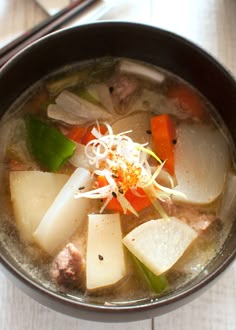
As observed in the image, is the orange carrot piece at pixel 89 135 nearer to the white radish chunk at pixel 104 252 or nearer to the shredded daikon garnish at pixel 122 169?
the shredded daikon garnish at pixel 122 169

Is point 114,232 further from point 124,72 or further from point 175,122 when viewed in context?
point 124,72

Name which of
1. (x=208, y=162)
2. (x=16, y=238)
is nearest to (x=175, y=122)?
(x=208, y=162)

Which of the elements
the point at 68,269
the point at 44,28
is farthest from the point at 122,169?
the point at 44,28

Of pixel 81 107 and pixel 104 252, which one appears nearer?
pixel 104 252

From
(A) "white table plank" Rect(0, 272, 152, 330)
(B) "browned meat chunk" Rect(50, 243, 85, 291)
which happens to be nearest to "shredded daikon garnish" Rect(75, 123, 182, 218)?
(B) "browned meat chunk" Rect(50, 243, 85, 291)

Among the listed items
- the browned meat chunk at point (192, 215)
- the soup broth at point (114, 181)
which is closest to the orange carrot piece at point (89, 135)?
the soup broth at point (114, 181)

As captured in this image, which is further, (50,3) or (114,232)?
A: (50,3)

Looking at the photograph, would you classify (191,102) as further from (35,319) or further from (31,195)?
(35,319)

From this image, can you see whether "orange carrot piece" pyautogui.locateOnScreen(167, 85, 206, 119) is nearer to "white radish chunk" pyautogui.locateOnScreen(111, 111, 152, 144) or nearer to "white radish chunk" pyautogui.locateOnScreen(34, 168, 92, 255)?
"white radish chunk" pyautogui.locateOnScreen(111, 111, 152, 144)
